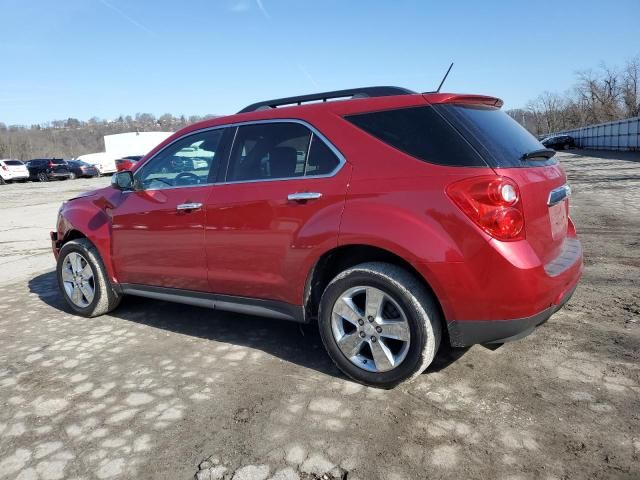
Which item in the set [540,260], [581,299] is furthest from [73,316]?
[581,299]

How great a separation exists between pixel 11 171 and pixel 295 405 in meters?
37.4

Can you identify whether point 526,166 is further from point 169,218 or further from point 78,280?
point 78,280

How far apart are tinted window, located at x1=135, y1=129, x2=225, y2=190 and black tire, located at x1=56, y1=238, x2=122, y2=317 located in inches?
35.7

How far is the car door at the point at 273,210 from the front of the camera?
3262 mm

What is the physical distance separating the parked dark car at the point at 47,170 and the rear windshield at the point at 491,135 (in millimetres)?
38423

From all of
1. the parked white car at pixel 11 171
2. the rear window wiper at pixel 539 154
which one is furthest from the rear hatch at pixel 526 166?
the parked white car at pixel 11 171

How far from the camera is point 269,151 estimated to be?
3664mm

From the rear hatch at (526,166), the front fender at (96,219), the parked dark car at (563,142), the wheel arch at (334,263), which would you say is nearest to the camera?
the rear hatch at (526,166)

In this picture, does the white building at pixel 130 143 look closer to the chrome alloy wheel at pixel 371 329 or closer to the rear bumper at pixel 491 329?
the chrome alloy wheel at pixel 371 329

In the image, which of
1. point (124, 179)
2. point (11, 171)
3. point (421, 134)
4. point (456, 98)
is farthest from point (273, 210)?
point (11, 171)

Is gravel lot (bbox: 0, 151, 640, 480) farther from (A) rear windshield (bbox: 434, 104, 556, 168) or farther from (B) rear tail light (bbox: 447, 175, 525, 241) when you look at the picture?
(A) rear windshield (bbox: 434, 104, 556, 168)

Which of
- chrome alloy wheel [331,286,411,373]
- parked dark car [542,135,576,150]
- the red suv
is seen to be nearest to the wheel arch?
the red suv

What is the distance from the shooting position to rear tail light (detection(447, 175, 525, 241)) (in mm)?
2766

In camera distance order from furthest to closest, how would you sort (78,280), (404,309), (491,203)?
(78,280)
(404,309)
(491,203)
